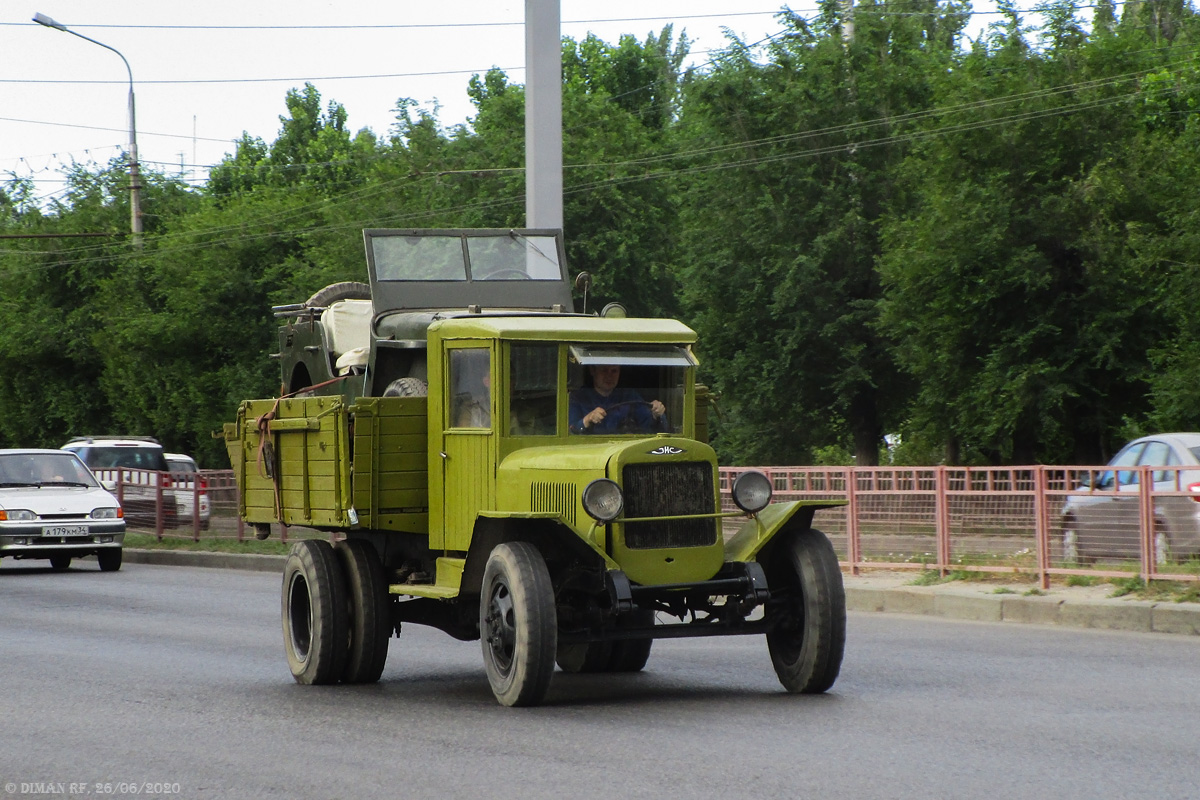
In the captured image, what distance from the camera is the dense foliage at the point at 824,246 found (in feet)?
105

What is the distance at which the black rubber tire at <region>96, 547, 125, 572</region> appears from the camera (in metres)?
23.1

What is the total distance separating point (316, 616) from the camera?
1058cm

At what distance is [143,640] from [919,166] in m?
25.0

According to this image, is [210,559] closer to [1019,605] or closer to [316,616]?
[1019,605]

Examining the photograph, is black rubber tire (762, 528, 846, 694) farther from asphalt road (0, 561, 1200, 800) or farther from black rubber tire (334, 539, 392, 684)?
black rubber tire (334, 539, 392, 684)

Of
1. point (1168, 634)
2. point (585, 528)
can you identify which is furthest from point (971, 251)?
point (585, 528)

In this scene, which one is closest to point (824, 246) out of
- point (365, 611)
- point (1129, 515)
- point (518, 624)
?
point (1129, 515)

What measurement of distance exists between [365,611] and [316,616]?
33cm

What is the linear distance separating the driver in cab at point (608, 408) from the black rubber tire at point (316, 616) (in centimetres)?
205

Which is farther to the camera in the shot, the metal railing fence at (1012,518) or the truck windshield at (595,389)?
the metal railing fence at (1012,518)

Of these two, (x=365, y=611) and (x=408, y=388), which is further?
(x=408, y=388)

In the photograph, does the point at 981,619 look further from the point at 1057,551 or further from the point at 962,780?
the point at 962,780

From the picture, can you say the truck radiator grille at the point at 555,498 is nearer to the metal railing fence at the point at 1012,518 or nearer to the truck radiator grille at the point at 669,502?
the truck radiator grille at the point at 669,502

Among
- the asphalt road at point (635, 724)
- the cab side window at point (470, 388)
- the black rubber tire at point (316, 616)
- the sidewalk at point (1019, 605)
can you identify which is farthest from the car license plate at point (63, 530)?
the cab side window at point (470, 388)
